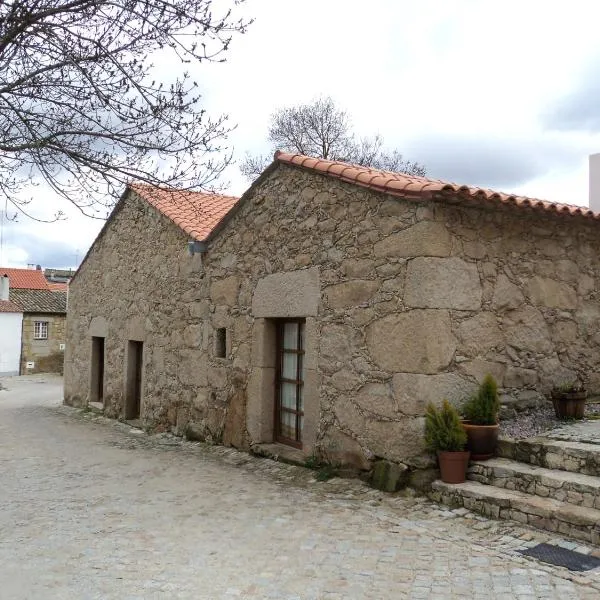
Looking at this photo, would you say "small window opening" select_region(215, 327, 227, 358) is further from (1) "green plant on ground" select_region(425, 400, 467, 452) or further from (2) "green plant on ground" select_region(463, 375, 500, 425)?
(2) "green plant on ground" select_region(463, 375, 500, 425)

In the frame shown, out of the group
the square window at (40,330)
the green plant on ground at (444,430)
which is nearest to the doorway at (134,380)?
the green plant on ground at (444,430)

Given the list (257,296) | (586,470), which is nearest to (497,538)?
(586,470)

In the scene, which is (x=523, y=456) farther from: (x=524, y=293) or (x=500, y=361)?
(x=524, y=293)

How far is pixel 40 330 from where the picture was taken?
95.2ft

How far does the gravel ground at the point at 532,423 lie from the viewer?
5.06 meters

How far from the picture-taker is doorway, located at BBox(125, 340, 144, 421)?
1024 centimetres

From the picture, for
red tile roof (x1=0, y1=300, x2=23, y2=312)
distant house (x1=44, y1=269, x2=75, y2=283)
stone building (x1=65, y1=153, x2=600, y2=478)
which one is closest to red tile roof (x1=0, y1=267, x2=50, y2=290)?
red tile roof (x1=0, y1=300, x2=23, y2=312)

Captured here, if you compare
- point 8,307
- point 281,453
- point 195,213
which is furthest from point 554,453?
point 8,307

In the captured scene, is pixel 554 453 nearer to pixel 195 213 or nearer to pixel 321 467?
pixel 321 467

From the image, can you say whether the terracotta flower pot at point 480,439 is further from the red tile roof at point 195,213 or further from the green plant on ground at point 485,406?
the red tile roof at point 195,213

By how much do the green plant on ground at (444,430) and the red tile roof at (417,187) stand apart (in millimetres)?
1653

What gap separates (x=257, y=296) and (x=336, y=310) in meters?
1.42

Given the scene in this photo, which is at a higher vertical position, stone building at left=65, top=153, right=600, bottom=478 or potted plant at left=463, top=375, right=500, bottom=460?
stone building at left=65, top=153, right=600, bottom=478

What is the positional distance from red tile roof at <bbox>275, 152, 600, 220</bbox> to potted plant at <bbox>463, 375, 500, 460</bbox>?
1.48 metres
